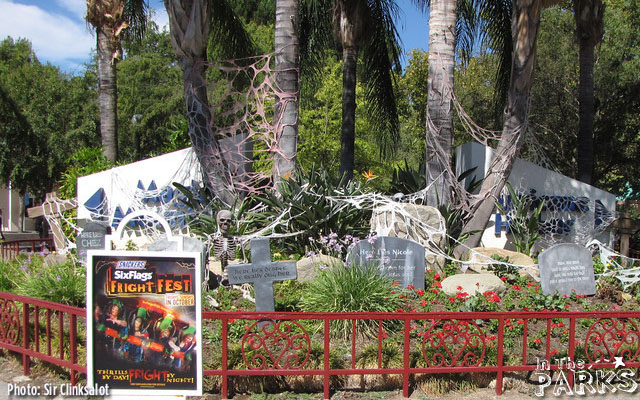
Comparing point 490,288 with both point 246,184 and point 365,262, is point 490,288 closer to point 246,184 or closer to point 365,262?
point 365,262

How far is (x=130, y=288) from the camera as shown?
4.16 meters

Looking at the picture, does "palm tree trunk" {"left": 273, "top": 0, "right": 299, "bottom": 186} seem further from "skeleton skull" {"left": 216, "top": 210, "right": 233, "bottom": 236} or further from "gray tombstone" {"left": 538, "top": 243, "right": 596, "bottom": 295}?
"gray tombstone" {"left": 538, "top": 243, "right": 596, "bottom": 295}

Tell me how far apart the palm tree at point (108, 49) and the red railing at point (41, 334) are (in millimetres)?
8142

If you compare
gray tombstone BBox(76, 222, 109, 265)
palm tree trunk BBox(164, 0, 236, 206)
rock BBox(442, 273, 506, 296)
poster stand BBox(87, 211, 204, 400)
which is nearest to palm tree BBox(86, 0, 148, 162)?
palm tree trunk BBox(164, 0, 236, 206)

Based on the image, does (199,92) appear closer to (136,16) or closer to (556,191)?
(136,16)

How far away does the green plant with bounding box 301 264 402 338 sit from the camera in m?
6.17

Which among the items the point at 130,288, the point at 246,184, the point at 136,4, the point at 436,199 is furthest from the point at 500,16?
the point at 130,288

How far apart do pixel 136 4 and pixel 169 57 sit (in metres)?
12.2

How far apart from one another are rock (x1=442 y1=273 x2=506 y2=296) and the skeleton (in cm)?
307

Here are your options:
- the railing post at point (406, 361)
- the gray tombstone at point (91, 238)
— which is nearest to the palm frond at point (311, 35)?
the gray tombstone at point (91, 238)

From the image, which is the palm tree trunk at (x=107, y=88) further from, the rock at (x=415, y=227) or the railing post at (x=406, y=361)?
the railing post at (x=406, y=361)

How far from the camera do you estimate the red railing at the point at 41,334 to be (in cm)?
502

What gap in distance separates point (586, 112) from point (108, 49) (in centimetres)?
1167

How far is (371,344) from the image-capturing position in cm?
583
